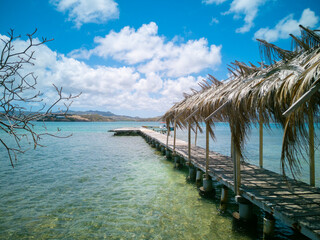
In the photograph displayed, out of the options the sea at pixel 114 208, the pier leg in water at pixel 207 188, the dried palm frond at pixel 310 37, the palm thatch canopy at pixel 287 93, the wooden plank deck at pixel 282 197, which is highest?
the dried palm frond at pixel 310 37

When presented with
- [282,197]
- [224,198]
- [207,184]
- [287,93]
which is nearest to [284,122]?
[287,93]

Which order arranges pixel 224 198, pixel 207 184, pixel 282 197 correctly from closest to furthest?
pixel 282 197 → pixel 224 198 → pixel 207 184

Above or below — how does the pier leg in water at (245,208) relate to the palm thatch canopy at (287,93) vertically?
below

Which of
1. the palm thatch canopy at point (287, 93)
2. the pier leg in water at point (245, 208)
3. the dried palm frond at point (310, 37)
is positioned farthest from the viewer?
the pier leg in water at point (245, 208)

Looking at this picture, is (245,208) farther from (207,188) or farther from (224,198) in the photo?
(207,188)

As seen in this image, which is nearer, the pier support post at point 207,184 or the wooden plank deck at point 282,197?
the wooden plank deck at point 282,197

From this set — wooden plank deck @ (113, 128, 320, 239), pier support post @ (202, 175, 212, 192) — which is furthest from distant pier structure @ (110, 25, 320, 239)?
pier support post @ (202, 175, 212, 192)

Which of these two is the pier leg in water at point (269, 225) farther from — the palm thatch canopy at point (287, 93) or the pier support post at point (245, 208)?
the palm thatch canopy at point (287, 93)

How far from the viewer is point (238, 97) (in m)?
4.25

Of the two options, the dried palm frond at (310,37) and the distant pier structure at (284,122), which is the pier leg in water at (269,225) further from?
the dried palm frond at (310,37)

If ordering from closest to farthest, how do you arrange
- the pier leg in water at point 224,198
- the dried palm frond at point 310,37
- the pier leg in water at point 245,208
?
the dried palm frond at point 310,37
the pier leg in water at point 245,208
the pier leg in water at point 224,198

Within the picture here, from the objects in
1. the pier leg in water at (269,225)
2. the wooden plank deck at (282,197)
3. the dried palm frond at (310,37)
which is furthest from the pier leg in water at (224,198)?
the dried palm frond at (310,37)

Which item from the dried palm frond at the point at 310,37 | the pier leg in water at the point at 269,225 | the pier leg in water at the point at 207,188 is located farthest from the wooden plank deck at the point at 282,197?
the dried palm frond at the point at 310,37

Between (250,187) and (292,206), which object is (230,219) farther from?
(292,206)
